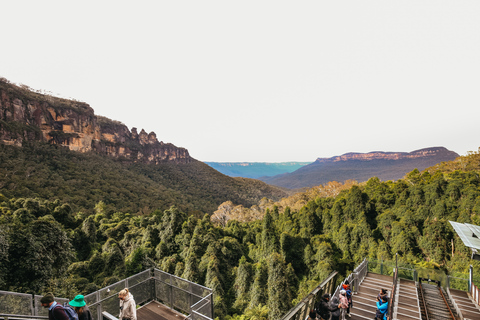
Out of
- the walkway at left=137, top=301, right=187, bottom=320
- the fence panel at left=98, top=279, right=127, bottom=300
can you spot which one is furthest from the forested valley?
the walkway at left=137, top=301, right=187, bottom=320

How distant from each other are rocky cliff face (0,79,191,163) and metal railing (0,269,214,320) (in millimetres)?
66947

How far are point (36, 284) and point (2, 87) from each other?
76731 mm

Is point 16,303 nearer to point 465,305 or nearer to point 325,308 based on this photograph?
point 325,308

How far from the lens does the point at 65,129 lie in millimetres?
74312

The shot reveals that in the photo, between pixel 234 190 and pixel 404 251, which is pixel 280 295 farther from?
pixel 234 190

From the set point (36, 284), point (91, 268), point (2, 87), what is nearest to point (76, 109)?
point (2, 87)

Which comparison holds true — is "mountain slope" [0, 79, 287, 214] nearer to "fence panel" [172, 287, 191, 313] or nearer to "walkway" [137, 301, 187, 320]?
"walkway" [137, 301, 187, 320]

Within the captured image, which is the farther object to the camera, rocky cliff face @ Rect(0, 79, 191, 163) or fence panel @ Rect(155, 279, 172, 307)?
rocky cliff face @ Rect(0, 79, 191, 163)

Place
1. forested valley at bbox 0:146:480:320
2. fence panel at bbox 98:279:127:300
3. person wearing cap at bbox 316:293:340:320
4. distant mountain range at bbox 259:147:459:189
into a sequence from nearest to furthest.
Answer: person wearing cap at bbox 316:293:340:320 → fence panel at bbox 98:279:127:300 → forested valley at bbox 0:146:480:320 → distant mountain range at bbox 259:147:459:189

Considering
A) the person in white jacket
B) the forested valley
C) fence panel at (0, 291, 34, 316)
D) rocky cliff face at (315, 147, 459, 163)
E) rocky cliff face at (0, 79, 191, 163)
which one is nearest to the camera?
the person in white jacket

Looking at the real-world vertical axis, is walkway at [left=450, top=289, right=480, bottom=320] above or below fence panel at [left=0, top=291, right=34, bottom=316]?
below

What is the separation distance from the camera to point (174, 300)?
7.71 m

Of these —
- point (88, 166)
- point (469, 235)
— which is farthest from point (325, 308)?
point (88, 166)

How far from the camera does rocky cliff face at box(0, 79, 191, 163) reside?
58.4m
